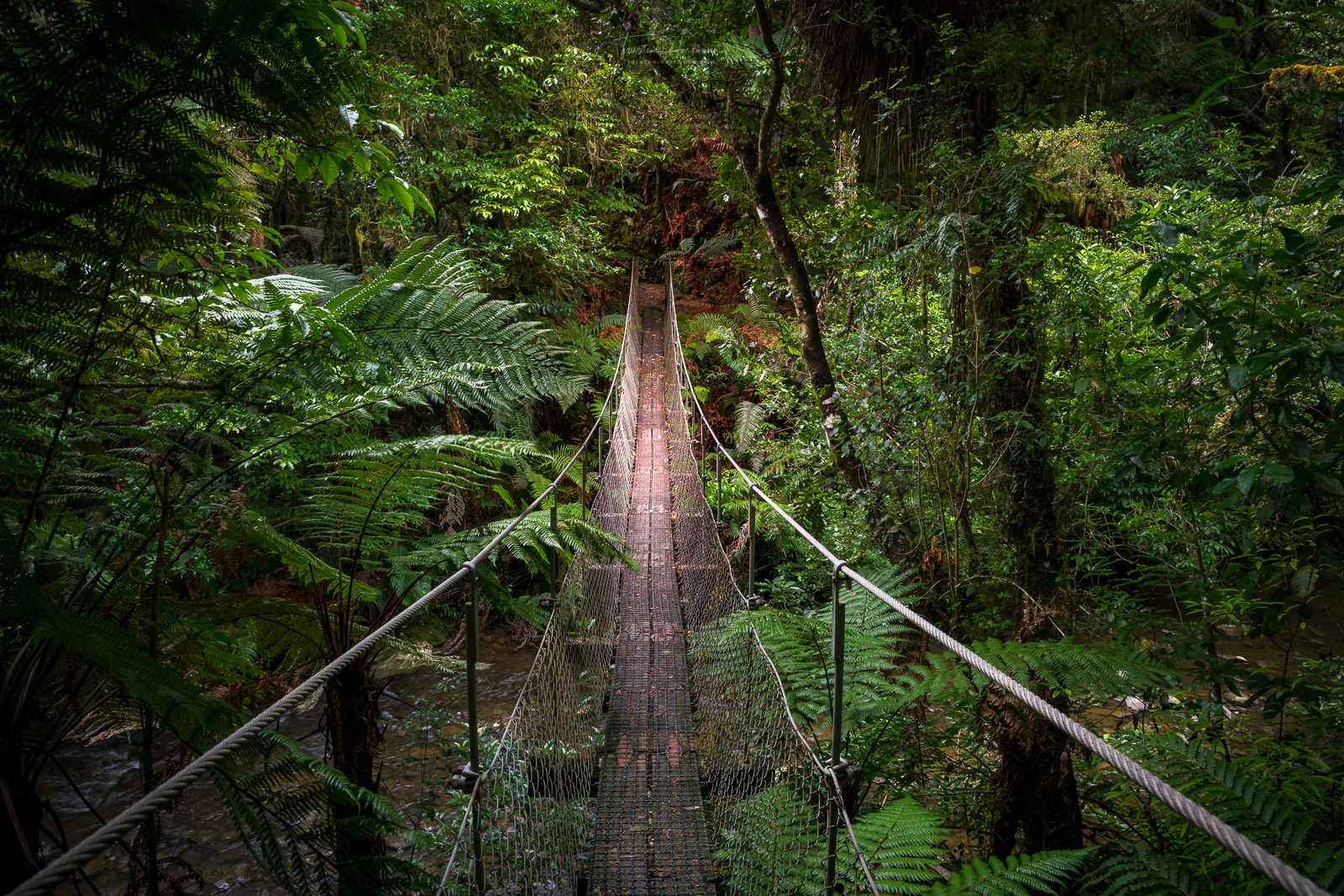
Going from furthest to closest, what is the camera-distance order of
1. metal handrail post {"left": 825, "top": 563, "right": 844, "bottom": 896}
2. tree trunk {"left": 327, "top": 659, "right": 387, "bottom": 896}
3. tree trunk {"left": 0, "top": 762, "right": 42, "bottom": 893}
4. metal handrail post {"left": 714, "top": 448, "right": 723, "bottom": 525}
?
metal handrail post {"left": 714, "top": 448, "right": 723, "bottom": 525} < tree trunk {"left": 327, "top": 659, "right": 387, "bottom": 896} < metal handrail post {"left": 825, "top": 563, "right": 844, "bottom": 896} < tree trunk {"left": 0, "top": 762, "right": 42, "bottom": 893}

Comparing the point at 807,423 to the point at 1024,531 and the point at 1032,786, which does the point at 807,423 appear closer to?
the point at 1024,531

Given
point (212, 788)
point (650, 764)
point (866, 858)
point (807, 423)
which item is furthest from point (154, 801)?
point (212, 788)

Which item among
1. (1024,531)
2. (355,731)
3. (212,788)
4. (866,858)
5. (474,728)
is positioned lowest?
(212,788)

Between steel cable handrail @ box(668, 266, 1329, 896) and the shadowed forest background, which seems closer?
steel cable handrail @ box(668, 266, 1329, 896)

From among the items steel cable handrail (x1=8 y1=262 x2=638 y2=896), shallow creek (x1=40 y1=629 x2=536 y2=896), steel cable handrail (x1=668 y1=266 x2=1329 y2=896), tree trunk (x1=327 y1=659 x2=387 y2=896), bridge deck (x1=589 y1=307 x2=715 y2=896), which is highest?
steel cable handrail (x1=8 y1=262 x2=638 y2=896)

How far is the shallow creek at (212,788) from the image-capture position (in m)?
2.54

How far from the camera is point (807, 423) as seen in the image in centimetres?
309

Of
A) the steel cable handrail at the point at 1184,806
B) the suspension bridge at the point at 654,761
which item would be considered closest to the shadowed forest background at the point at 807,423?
the suspension bridge at the point at 654,761

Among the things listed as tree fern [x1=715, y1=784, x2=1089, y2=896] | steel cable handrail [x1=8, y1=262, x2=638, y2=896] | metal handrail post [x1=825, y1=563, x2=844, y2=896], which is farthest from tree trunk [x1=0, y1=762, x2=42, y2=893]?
tree fern [x1=715, y1=784, x2=1089, y2=896]

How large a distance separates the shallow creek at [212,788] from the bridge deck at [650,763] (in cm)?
48

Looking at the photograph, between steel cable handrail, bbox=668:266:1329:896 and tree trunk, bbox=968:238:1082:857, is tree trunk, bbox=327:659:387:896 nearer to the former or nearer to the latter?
steel cable handrail, bbox=668:266:1329:896

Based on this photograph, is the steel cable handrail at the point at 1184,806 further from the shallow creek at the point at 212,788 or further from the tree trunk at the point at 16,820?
the shallow creek at the point at 212,788

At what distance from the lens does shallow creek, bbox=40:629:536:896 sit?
2545mm

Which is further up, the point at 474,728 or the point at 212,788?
the point at 474,728
